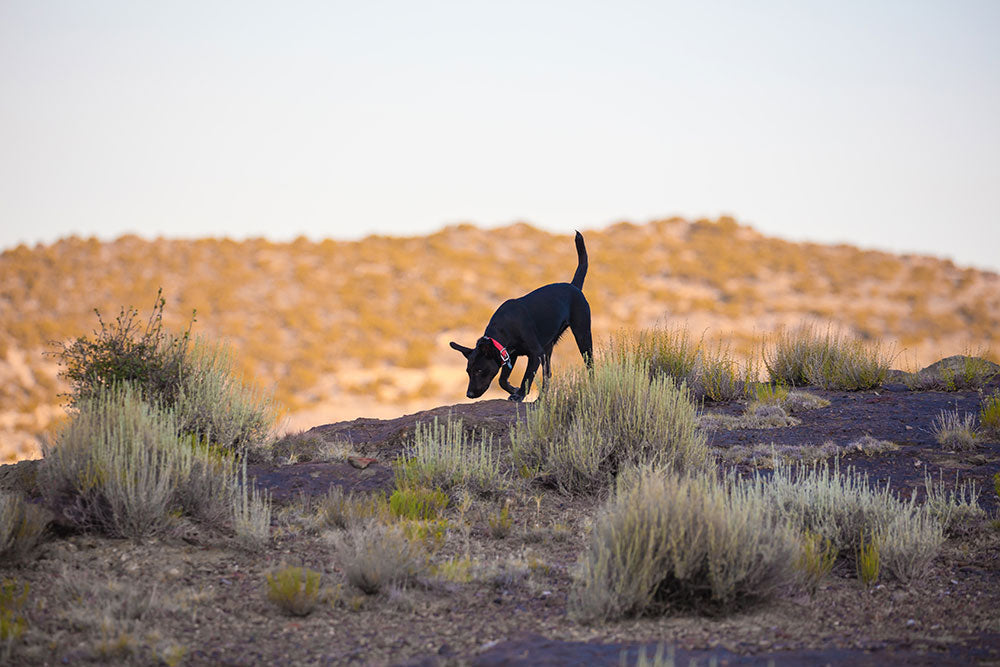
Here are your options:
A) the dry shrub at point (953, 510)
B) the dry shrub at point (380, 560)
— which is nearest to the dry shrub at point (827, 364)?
the dry shrub at point (953, 510)

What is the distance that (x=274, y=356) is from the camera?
36531 millimetres

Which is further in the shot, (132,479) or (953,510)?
(953,510)

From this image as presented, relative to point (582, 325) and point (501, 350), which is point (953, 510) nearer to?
point (501, 350)

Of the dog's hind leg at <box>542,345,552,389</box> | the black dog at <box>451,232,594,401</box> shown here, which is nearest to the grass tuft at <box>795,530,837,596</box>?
the dog's hind leg at <box>542,345,552,389</box>

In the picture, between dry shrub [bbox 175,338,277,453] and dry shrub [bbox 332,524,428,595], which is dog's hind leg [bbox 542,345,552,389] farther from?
dry shrub [bbox 332,524,428,595]

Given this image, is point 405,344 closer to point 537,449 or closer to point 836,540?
point 537,449

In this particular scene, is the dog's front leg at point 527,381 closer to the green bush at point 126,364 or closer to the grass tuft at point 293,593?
the green bush at point 126,364

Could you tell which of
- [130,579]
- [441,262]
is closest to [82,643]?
[130,579]

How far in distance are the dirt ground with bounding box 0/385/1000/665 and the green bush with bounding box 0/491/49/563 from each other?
13 centimetres

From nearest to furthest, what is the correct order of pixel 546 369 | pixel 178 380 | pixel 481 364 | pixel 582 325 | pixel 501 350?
pixel 178 380, pixel 501 350, pixel 481 364, pixel 546 369, pixel 582 325

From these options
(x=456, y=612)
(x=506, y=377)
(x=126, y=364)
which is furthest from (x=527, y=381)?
(x=456, y=612)

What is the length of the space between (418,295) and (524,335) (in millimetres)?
32545

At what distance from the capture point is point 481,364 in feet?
35.4

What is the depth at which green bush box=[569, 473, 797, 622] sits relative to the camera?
17.3ft
